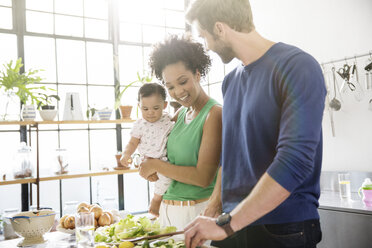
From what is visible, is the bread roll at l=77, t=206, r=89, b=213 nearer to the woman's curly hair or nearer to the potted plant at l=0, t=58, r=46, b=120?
the woman's curly hair

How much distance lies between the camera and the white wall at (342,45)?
9.30ft

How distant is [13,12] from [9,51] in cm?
43

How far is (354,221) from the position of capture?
7.49 feet

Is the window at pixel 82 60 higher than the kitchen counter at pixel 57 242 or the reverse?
higher

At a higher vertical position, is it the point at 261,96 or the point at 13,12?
the point at 13,12

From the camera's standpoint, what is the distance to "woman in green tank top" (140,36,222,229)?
1403mm

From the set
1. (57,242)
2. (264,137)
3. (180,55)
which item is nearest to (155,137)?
(180,55)

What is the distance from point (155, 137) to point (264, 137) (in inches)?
42.7

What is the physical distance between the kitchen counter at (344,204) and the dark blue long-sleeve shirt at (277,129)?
1.50m

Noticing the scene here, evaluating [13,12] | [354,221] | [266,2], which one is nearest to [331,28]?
[266,2]

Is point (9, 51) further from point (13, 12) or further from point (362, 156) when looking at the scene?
point (362, 156)

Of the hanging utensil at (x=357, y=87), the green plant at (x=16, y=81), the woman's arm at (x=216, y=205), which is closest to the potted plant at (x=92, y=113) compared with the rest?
the green plant at (x=16, y=81)

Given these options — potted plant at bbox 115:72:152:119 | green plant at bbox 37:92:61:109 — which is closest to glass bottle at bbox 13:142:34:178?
green plant at bbox 37:92:61:109

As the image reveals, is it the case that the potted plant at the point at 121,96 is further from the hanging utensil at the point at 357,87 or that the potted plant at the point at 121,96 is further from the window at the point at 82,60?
the hanging utensil at the point at 357,87
